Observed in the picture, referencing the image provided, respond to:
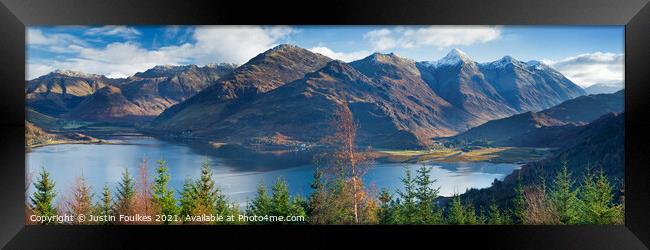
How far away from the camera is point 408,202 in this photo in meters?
7.01

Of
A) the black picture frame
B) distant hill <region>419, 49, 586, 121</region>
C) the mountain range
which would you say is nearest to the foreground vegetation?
the black picture frame

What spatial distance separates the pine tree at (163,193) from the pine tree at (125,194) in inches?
12.4

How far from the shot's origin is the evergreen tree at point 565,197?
6199 millimetres

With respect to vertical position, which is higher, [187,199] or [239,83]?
[239,83]

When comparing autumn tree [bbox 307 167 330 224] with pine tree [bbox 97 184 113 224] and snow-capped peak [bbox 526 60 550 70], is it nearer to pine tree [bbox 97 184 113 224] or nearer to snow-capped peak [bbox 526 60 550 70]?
pine tree [bbox 97 184 113 224]

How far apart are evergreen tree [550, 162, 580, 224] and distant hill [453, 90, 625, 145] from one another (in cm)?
72

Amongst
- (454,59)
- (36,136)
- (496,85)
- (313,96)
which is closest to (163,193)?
(36,136)

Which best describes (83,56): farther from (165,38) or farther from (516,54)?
(516,54)

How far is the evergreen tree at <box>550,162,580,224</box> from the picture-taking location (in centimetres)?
620

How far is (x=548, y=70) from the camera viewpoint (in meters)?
7.01

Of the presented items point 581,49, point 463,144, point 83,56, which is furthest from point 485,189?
point 83,56

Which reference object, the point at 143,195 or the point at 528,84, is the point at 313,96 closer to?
the point at 143,195

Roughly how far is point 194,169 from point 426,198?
3665 millimetres
